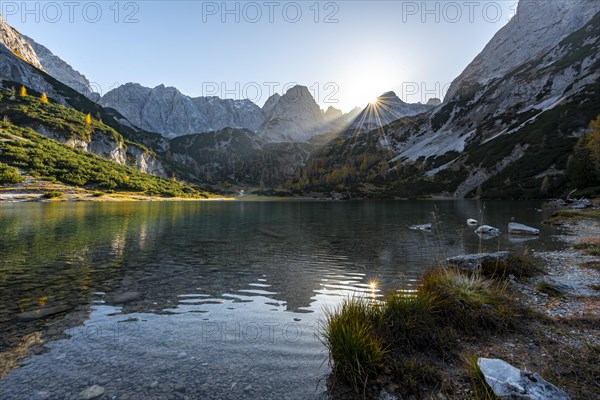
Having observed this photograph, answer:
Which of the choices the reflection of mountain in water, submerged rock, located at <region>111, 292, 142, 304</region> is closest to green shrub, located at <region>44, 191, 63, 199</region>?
the reflection of mountain in water

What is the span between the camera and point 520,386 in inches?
214

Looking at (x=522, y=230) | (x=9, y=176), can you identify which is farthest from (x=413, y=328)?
(x=9, y=176)

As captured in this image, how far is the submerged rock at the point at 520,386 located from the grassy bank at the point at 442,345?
27cm

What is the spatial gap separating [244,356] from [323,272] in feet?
39.6

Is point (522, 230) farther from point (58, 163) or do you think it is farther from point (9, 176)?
point (58, 163)

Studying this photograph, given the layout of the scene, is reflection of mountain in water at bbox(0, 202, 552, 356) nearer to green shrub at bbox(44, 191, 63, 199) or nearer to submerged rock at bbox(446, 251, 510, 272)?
submerged rock at bbox(446, 251, 510, 272)

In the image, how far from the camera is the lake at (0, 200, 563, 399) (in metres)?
7.64

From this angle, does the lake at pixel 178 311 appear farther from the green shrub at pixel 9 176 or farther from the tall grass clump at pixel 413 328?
the green shrub at pixel 9 176

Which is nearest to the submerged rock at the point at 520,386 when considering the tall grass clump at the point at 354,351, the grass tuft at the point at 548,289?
the tall grass clump at the point at 354,351

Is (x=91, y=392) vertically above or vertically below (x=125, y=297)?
above

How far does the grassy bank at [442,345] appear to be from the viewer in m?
6.69

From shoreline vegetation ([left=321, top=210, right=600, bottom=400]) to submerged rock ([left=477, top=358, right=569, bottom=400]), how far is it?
23cm

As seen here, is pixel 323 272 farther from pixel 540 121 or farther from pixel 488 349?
pixel 540 121

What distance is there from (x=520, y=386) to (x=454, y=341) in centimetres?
328
